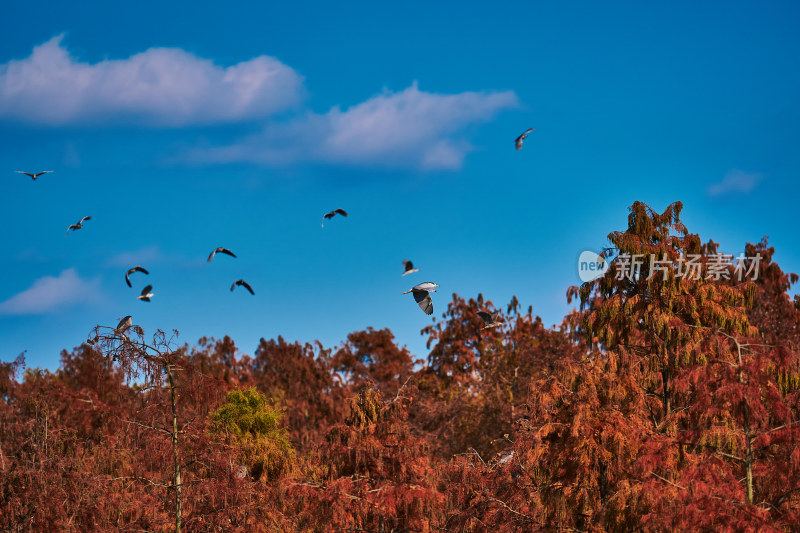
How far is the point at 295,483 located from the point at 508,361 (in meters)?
27.3

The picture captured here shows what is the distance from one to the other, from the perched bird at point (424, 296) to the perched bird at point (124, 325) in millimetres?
5758

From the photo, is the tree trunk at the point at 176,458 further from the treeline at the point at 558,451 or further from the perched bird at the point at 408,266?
the perched bird at the point at 408,266

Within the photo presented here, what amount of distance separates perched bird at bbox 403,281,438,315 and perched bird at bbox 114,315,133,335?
5758 millimetres

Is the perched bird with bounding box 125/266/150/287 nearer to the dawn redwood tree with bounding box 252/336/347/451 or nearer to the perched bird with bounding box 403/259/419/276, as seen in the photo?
the perched bird with bounding box 403/259/419/276

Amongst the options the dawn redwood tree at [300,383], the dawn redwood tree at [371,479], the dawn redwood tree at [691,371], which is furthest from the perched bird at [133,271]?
the dawn redwood tree at [300,383]

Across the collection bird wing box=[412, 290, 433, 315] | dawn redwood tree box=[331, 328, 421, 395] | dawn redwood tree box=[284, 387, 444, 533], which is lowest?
dawn redwood tree box=[284, 387, 444, 533]

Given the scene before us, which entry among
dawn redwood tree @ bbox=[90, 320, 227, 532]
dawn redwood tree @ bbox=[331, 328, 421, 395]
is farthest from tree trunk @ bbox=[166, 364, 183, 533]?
dawn redwood tree @ bbox=[331, 328, 421, 395]

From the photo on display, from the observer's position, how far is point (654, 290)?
2070 centimetres

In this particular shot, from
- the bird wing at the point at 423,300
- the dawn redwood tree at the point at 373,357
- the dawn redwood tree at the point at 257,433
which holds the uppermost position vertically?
the dawn redwood tree at the point at 373,357

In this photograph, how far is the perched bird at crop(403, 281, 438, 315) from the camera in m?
18.3

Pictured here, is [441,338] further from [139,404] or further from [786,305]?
[139,404]

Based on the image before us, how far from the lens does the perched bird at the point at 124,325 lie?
15.8 metres

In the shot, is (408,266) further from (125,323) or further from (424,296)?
(125,323)

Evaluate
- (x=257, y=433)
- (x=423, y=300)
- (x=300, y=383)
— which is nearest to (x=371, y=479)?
(x=423, y=300)
